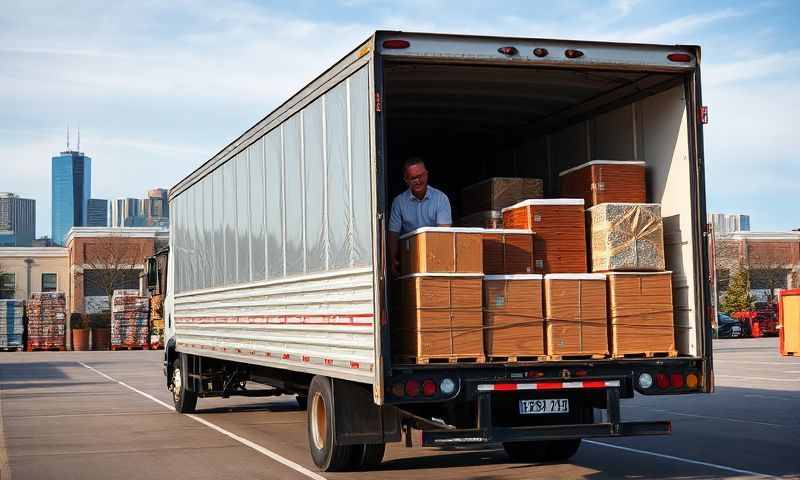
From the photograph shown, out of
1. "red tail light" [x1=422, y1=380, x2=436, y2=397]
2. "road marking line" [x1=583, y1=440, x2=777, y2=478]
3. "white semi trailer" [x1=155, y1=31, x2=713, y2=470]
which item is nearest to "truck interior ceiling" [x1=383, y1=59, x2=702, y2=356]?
"white semi trailer" [x1=155, y1=31, x2=713, y2=470]

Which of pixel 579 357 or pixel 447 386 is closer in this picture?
pixel 447 386

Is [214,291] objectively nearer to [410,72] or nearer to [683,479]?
[410,72]

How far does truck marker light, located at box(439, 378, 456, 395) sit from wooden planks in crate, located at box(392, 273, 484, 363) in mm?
195

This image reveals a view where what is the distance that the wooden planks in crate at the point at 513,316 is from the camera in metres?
8.98

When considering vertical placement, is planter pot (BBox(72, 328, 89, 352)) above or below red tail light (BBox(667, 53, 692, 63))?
below

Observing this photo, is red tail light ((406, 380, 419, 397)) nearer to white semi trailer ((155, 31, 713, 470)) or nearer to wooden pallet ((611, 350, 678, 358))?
white semi trailer ((155, 31, 713, 470))

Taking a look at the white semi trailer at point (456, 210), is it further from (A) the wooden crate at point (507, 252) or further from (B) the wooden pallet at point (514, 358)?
(A) the wooden crate at point (507, 252)

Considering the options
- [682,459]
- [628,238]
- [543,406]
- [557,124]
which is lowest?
[682,459]

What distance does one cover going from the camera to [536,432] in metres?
8.82

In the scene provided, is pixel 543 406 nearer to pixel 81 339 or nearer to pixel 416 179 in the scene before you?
pixel 416 179

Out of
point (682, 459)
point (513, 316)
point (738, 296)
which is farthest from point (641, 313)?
point (738, 296)

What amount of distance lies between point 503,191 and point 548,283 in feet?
5.34

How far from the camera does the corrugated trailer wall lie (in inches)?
358

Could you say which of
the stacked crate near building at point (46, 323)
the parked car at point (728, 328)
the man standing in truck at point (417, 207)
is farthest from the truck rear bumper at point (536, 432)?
the parked car at point (728, 328)
